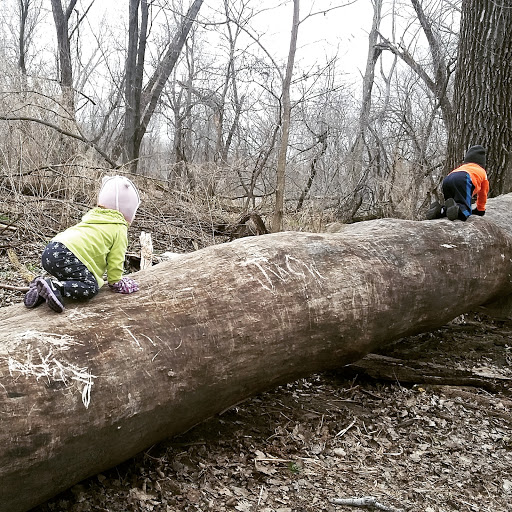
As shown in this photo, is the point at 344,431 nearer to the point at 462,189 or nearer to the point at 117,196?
the point at 117,196

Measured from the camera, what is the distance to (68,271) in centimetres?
287

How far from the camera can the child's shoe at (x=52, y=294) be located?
2758 mm

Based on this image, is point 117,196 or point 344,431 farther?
point 344,431

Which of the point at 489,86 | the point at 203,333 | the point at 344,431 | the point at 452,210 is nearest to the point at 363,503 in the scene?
the point at 344,431

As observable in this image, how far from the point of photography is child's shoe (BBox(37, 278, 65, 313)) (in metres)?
2.76

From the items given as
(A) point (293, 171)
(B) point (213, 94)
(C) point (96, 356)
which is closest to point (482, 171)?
(C) point (96, 356)

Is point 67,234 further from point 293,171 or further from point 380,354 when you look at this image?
point 293,171

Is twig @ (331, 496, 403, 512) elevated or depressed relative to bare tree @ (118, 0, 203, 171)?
depressed

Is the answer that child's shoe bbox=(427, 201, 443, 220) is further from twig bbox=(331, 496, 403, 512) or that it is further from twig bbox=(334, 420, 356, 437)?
twig bbox=(331, 496, 403, 512)

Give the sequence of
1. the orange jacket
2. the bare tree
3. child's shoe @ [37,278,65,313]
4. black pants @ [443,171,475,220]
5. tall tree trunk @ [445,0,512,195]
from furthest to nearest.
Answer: the bare tree → tall tree trunk @ [445,0,512,195] → the orange jacket → black pants @ [443,171,475,220] → child's shoe @ [37,278,65,313]

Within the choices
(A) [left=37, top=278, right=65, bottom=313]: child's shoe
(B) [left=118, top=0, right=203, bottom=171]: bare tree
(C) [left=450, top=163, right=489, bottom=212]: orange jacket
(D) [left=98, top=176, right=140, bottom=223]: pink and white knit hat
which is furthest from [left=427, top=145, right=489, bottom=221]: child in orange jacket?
(B) [left=118, top=0, right=203, bottom=171]: bare tree

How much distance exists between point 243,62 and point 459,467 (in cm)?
1033

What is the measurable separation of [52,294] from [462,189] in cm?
408

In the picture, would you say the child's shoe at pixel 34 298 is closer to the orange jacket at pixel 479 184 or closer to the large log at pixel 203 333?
the large log at pixel 203 333
